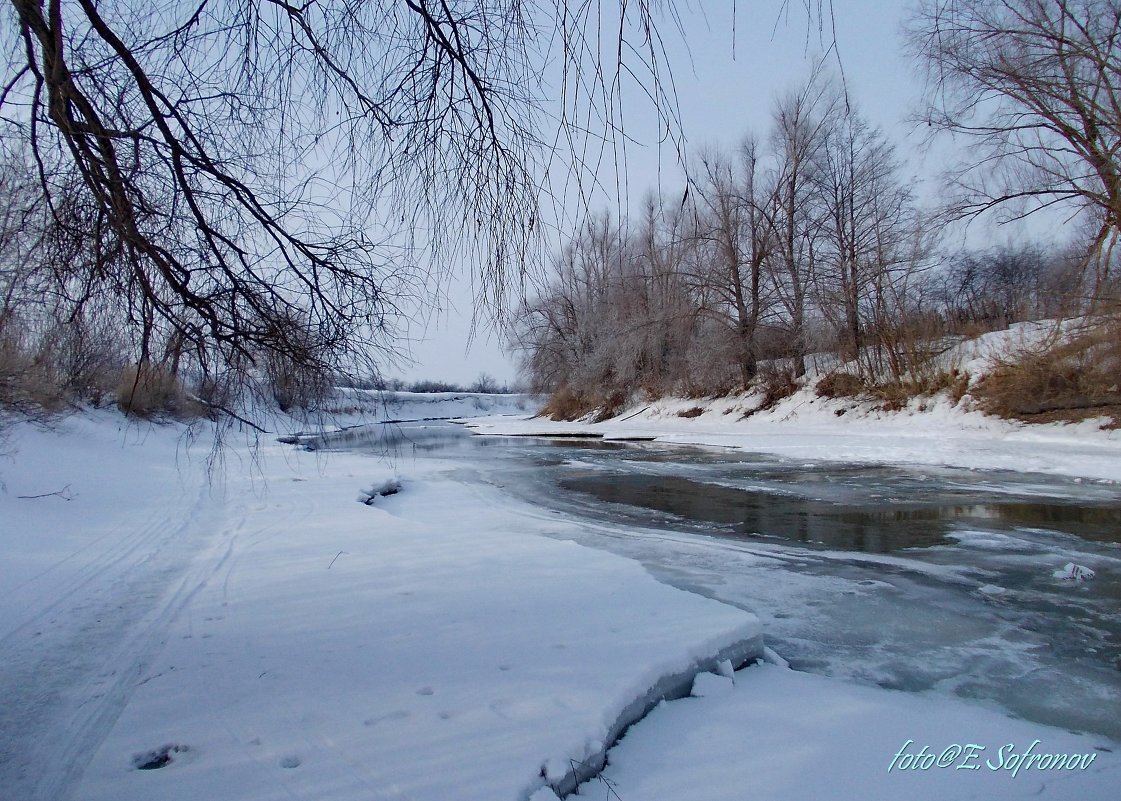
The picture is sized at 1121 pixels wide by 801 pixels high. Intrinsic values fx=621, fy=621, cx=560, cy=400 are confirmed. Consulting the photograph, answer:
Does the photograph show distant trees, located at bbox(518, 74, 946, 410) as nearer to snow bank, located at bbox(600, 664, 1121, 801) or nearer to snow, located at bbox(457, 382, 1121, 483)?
snow, located at bbox(457, 382, 1121, 483)

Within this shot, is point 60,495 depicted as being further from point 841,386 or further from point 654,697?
point 841,386

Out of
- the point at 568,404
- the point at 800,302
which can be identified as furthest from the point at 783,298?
the point at 568,404

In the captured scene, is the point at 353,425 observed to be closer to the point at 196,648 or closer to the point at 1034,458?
the point at 196,648

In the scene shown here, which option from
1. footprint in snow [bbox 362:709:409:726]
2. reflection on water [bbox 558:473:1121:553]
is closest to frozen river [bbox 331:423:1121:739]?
reflection on water [bbox 558:473:1121:553]

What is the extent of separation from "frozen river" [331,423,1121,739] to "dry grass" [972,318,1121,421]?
14.5ft

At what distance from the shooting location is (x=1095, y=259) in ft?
41.7

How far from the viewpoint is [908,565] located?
18.4ft

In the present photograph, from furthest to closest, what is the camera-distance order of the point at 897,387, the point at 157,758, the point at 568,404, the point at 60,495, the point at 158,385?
1. the point at 568,404
2. the point at 897,387
3. the point at 60,495
4. the point at 158,385
5. the point at 157,758

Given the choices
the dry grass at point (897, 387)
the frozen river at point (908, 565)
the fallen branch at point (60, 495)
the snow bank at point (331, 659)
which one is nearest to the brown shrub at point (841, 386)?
the dry grass at point (897, 387)

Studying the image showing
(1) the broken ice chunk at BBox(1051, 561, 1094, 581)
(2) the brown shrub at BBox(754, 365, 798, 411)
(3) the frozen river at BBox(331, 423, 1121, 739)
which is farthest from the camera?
(2) the brown shrub at BBox(754, 365, 798, 411)

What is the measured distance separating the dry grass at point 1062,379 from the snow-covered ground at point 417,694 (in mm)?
13833

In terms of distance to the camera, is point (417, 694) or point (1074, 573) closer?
point (417, 694)

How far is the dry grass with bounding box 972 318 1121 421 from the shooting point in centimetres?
1316

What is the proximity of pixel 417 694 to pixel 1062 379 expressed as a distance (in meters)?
16.6
